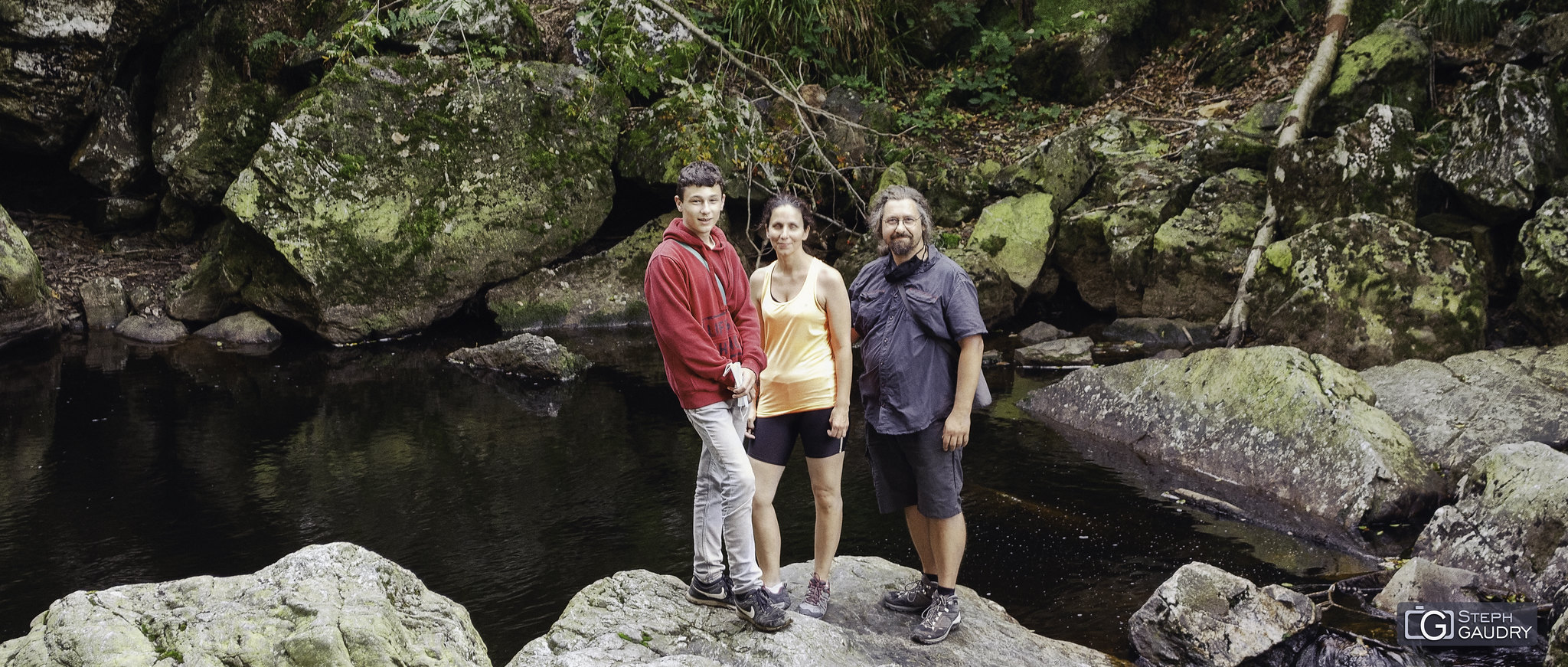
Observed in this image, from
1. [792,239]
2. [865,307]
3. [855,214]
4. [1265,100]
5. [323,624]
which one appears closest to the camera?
[323,624]

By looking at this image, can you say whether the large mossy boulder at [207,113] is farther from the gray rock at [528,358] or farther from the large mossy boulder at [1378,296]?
the large mossy boulder at [1378,296]

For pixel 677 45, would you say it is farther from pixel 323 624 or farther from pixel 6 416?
pixel 323 624

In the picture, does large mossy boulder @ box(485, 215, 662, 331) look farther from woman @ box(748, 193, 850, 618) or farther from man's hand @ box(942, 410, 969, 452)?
man's hand @ box(942, 410, 969, 452)

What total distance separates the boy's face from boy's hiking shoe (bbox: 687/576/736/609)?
1193 mm

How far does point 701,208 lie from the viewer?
11.3 ft

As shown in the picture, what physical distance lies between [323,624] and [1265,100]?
41.0ft

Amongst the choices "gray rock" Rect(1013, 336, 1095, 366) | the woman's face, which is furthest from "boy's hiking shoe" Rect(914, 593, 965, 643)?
"gray rock" Rect(1013, 336, 1095, 366)

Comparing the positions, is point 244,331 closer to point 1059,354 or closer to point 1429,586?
point 1059,354

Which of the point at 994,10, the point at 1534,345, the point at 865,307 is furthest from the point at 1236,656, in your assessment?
the point at 994,10

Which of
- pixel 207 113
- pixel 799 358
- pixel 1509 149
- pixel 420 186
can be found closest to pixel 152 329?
pixel 207 113

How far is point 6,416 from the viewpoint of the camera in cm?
841

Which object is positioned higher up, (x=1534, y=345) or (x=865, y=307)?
(x=865, y=307)

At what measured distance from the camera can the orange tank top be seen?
3.57 meters

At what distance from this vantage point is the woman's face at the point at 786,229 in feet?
A: 11.5
